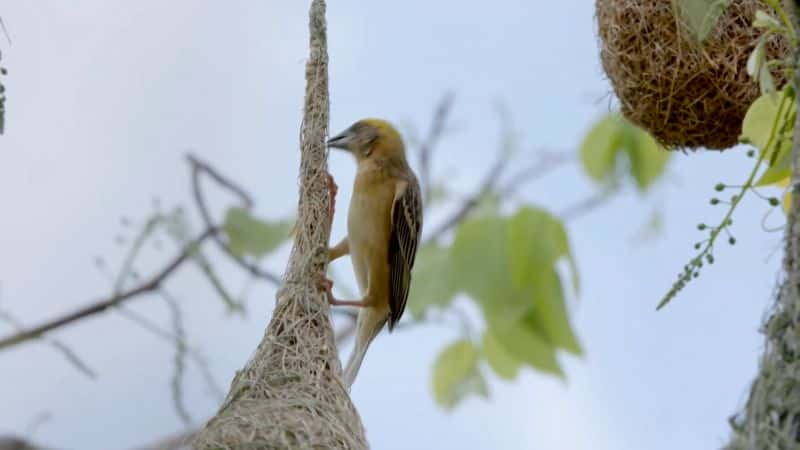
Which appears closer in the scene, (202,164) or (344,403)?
(344,403)

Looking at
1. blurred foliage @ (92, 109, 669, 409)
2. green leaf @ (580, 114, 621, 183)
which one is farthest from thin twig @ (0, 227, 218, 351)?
green leaf @ (580, 114, 621, 183)

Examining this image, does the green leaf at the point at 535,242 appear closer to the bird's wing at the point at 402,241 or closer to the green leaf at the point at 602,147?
the bird's wing at the point at 402,241

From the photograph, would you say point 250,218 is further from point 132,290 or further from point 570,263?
point 570,263

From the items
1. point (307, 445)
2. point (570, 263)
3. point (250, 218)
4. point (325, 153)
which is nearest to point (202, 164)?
point (250, 218)

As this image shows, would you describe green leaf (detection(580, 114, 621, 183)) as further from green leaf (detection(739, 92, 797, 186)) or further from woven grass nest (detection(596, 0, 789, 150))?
green leaf (detection(739, 92, 797, 186))

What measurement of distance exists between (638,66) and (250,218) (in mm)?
1099

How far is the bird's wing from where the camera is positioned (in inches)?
145

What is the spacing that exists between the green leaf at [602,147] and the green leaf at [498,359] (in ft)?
1.86

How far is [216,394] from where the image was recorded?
3.19m

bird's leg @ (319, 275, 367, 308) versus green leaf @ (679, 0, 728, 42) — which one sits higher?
green leaf @ (679, 0, 728, 42)

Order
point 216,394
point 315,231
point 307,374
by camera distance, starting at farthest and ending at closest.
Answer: point 216,394 → point 315,231 → point 307,374

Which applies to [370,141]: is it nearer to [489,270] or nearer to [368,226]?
[368,226]

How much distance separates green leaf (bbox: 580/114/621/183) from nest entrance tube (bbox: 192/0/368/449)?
1.20 m

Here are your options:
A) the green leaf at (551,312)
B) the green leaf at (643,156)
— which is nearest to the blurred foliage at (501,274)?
the green leaf at (551,312)
